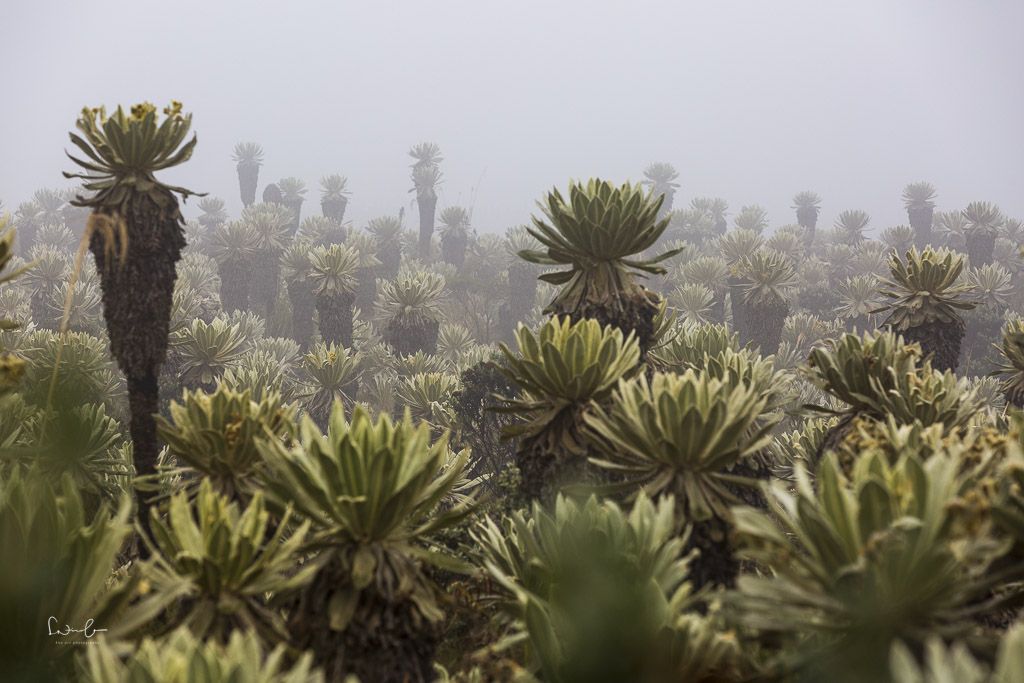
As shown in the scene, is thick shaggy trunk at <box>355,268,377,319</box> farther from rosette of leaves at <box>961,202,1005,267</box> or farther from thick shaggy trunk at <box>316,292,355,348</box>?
rosette of leaves at <box>961,202,1005,267</box>

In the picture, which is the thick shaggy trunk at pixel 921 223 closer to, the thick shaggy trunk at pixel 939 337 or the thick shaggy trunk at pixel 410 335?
the thick shaggy trunk at pixel 410 335

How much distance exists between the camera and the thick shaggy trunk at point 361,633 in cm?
311

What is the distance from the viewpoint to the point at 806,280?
34.6 meters

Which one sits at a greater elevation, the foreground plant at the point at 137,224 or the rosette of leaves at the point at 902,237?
the rosette of leaves at the point at 902,237

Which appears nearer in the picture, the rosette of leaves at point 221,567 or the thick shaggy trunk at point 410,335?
the rosette of leaves at point 221,567

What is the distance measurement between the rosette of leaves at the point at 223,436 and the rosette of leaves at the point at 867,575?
8.69ft

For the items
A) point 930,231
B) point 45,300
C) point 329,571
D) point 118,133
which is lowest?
point 329,571

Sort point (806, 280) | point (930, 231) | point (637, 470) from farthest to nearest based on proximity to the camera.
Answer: point (930, 231) → point (806, 280) → point (637, 470)

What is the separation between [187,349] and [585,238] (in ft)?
34.6

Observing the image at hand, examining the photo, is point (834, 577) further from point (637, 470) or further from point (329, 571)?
point (329, 571)

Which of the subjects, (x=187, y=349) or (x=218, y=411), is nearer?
(x=218, y=411)

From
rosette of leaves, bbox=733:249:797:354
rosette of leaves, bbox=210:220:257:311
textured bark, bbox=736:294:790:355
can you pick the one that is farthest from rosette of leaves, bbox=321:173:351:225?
textured bark, bbox=736:294:790:355

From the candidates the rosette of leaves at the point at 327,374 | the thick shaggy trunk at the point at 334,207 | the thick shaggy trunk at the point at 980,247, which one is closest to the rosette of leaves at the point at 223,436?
the rosette of leaves at the point at 327,374

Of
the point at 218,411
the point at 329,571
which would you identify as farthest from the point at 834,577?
the point at 218,411
